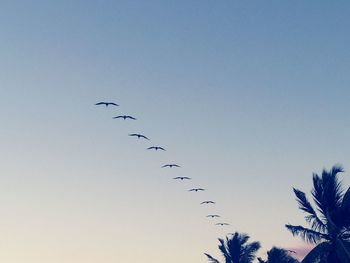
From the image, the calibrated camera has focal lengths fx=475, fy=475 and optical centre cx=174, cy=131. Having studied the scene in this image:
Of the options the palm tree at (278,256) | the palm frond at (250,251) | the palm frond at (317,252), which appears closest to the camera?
the palm frond at (317,252)

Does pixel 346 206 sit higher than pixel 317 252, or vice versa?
pixel 346 206

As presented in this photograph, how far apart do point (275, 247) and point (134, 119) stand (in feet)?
65.9

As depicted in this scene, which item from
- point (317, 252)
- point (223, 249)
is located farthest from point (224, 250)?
point (317, 252)

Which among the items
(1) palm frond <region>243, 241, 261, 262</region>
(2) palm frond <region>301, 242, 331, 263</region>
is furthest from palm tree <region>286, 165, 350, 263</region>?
(1) palm frond <region>243, 241, 261, 262</region>

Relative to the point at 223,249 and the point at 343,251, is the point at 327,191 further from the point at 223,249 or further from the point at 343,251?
the point at 223,249

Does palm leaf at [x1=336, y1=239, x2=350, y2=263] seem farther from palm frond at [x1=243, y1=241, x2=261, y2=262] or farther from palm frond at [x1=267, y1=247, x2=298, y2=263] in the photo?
palm frond at [x1=243, y1=241, x2=261, y2=262]

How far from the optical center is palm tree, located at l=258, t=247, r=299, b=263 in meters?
42.1

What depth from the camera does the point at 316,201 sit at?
3484 cm

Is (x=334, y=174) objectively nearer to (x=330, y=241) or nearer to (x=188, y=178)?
(x=330, y=241)

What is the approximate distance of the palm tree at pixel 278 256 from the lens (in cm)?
4212

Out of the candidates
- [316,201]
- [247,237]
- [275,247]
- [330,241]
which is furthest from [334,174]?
[247,237]

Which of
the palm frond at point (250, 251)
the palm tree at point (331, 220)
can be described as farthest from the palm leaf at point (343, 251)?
the palm frond at point (250, 251)

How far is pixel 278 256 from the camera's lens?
42500 mm

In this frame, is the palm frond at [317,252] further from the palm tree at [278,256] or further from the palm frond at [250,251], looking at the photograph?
the palm frond at [250,251]
